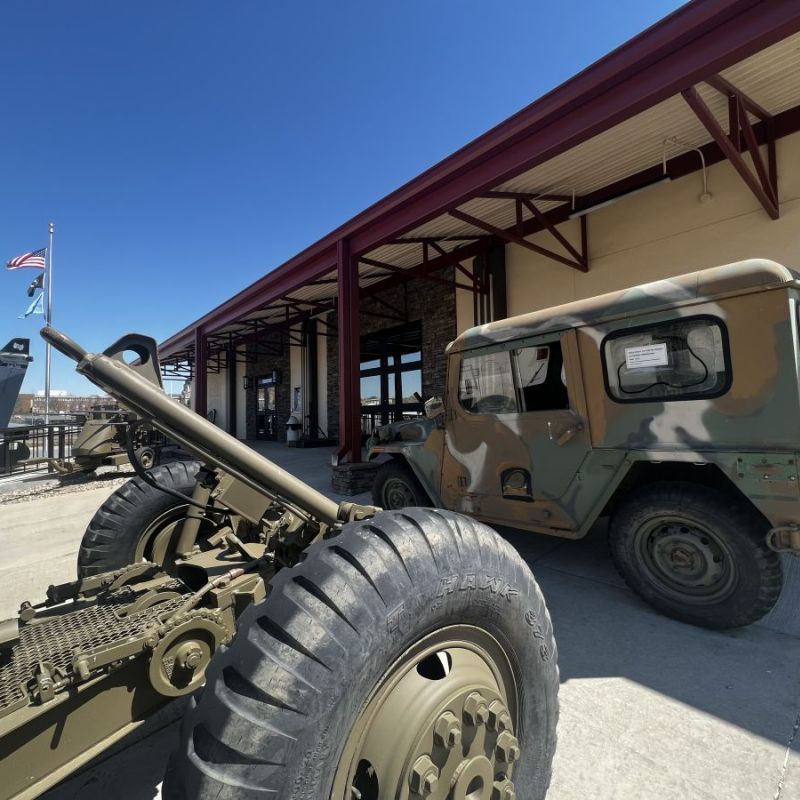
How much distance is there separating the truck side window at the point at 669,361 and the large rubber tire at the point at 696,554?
2.06ft

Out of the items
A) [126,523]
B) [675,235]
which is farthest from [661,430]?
[675,235]

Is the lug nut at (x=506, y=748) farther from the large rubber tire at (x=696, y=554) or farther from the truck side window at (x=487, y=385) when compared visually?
the truck side window at (x=487, y=385)

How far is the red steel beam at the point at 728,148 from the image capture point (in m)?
3.94

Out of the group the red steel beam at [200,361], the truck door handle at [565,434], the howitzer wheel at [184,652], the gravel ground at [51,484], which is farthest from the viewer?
the red steel beam at [200,361]

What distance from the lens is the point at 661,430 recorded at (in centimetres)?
288

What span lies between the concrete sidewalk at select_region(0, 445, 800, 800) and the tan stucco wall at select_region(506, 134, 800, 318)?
4851 mm

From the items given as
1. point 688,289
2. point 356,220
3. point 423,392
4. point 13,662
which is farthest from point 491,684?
point 423,392

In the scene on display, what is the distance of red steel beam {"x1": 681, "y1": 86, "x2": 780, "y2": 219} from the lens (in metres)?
3.94

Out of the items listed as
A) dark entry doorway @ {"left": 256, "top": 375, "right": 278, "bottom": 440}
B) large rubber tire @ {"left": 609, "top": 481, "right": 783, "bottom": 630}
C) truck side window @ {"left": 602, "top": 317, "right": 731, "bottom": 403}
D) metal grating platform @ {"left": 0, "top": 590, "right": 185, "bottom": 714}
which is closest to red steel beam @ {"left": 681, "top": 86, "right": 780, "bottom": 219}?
truck side window @ {"left": 602, "top": 317, "right": 731, "bottom": 403}

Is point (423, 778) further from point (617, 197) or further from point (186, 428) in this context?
point (617, 197)

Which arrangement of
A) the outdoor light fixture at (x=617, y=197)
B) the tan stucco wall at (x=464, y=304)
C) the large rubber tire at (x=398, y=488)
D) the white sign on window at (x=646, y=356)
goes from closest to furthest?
the white sign on window at (x=646, y=356)
the large rubber tire at (x=398, y=488)
the outdoor light fixture at (x=617, y=197)
the tan stucco wall at (x=464, y=304)

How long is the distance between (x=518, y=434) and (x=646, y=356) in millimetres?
1082

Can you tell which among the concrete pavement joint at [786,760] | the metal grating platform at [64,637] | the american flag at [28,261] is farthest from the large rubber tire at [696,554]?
the american flag at [28,261]

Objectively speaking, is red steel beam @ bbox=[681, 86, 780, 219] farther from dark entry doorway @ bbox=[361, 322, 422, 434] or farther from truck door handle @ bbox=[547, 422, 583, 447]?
dark entry doorway @ bbox=[361, 322, 422, 434]
